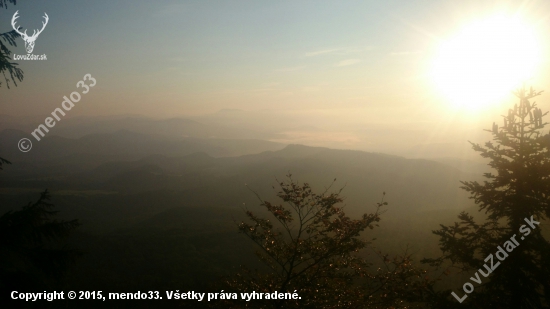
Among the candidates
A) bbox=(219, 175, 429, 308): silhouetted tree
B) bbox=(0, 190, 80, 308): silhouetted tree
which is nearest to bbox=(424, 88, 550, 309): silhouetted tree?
bbox=(219, 175, 429, 308): silhouetted tree

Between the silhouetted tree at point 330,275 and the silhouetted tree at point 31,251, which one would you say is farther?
the silhouetted tree at point 330,275

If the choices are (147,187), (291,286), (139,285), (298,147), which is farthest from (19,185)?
(291,286)

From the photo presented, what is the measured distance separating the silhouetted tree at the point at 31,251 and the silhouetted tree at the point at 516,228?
13.0 meters

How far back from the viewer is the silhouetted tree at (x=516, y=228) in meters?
10.7

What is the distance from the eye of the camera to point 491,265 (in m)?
11.3

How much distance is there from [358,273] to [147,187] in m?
130

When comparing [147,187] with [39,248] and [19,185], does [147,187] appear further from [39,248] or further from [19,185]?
[39,248]

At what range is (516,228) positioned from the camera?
11.2 metres

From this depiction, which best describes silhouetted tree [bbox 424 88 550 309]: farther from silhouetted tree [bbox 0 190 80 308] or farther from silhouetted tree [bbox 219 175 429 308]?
silhouetted tree [bbox 0 190 80 308]

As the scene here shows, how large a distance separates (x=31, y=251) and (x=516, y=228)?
15587 mm

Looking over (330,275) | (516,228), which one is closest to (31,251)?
(330,275)

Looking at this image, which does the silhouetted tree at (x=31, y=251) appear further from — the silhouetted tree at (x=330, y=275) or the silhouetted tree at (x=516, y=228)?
the silhouetted tree at (x=516, y=228)

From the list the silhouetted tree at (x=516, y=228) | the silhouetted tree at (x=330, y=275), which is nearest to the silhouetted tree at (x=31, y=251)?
the silhouetted tree at (x=330, y=275)

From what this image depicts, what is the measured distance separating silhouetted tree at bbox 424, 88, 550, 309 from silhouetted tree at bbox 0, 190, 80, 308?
42.7 ft
